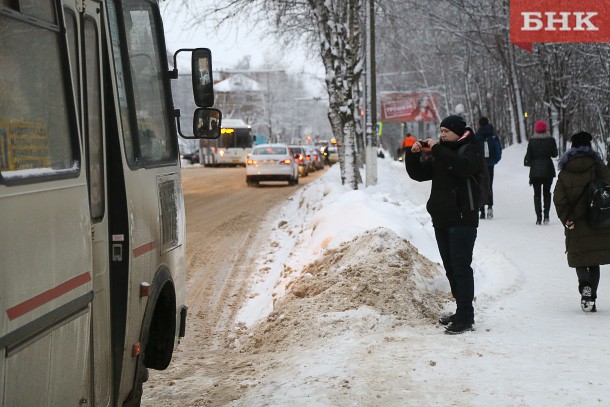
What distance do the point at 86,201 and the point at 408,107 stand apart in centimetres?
6680

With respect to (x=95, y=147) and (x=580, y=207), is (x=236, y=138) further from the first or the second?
(x=95, y=147)

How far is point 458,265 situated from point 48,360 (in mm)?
4899

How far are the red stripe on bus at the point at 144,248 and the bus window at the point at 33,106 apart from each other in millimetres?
1050

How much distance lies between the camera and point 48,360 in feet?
12.6

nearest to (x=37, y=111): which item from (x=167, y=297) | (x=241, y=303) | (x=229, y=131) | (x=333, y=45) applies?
(x=167, y=297)

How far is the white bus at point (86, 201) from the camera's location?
140 inches

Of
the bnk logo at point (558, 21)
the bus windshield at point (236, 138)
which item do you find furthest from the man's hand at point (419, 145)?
the bus windshield at point (236, 138)

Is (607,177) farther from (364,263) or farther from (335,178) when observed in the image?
(335,178)

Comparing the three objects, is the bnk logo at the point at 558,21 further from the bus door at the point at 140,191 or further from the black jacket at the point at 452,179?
the bus door at the point at 140,191

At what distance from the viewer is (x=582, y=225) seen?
9438 mm

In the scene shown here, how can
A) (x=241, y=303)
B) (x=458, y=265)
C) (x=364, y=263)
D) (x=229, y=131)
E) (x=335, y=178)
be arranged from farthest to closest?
(x=229, y=131), (x=335, y=178), (x=241, y=303), (x=364, y=263), (x=458, y=265)

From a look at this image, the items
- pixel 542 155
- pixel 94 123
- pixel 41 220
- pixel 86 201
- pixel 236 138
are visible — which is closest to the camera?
pixel 41 220

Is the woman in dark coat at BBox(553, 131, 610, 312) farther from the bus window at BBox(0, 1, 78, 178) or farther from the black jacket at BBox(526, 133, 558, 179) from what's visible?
the black jacket at BBox(526, 133, 558, 179)

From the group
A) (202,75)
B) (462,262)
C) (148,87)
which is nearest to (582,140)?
(462,262)
